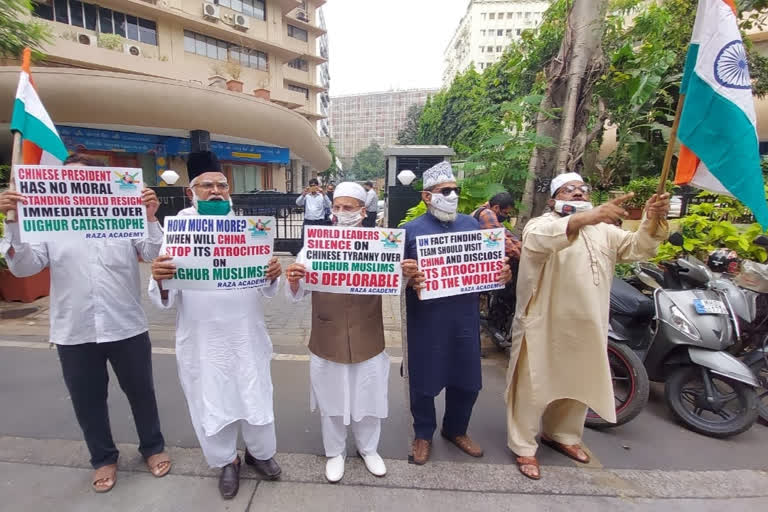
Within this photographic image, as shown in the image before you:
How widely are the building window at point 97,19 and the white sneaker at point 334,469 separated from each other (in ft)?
75.2

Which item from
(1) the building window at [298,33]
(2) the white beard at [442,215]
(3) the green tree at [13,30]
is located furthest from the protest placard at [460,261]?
(1) the building window at [298,33]

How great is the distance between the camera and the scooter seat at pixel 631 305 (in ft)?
11.1

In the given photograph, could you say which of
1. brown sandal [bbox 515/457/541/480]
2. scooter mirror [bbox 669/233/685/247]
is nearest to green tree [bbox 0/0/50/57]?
brown sandal [bbox 515/457/541/480]

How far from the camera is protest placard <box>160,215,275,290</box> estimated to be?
207cm

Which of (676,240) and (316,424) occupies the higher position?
(676,240)

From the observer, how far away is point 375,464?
8.16 feet

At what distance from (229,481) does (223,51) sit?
2744 centimetres

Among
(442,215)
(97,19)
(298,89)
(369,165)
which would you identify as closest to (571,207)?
Answer: (442,215)

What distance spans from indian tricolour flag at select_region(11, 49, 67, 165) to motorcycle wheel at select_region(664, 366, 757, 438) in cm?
459

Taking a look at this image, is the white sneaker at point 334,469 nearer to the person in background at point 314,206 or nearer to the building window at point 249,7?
the person in background at point 314,206

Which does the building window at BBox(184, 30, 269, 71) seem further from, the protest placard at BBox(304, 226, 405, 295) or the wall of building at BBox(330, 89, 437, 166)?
the wall of building at BBox(330, 89, 437, 166)

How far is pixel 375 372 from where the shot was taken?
2.39 metres

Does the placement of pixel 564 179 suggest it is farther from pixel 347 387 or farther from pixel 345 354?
pixel 347 387

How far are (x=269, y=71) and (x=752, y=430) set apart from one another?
98.4 ft
